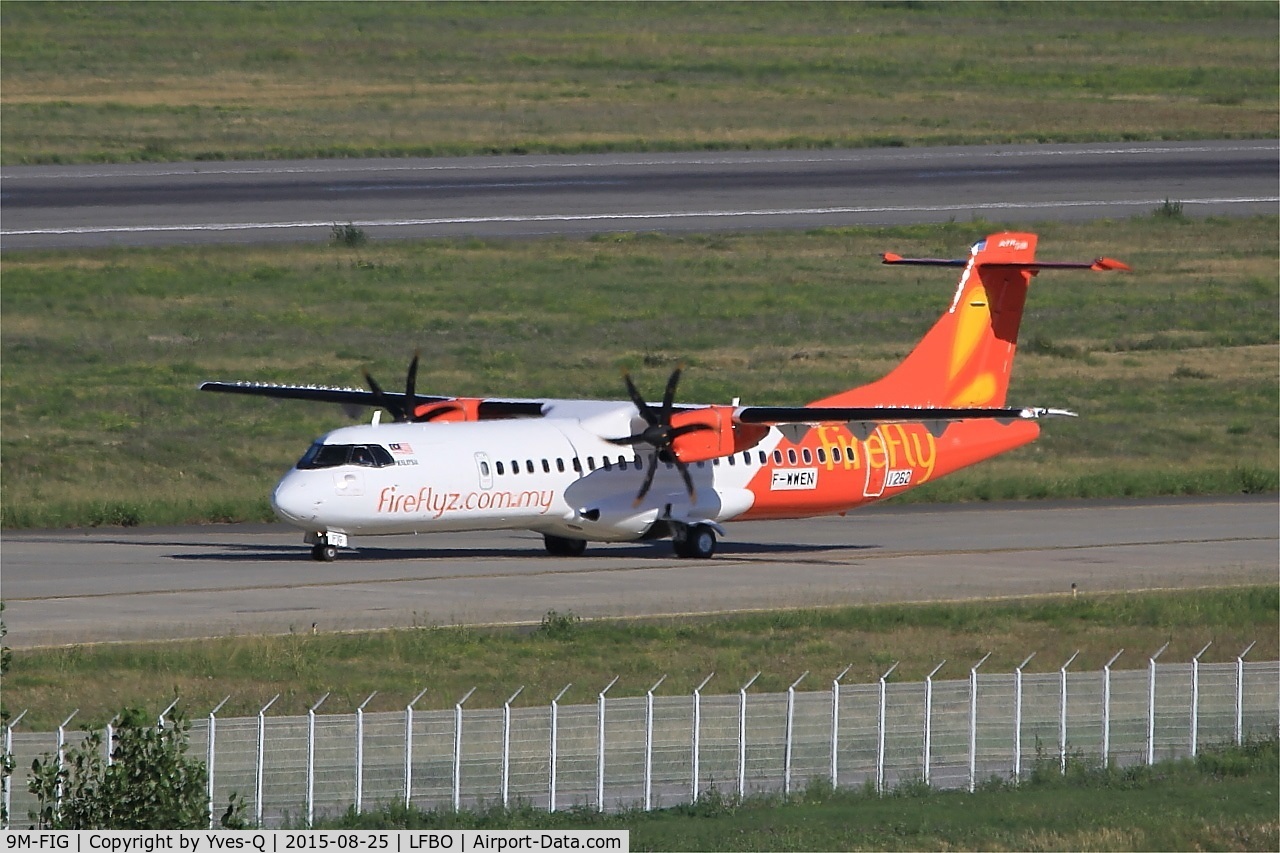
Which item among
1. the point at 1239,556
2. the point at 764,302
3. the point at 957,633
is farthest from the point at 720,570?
the point at 764,302

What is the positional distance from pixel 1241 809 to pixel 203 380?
4296cm

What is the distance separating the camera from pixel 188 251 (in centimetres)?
7019

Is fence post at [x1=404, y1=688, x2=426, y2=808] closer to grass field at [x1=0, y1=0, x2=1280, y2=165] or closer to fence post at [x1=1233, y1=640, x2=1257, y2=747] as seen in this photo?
fence post at [x1=1233, y1=640, x2=1257, y2=747]

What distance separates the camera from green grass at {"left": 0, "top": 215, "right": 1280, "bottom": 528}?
53.7 metres

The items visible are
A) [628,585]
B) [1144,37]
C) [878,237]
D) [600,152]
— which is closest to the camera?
[628,585]

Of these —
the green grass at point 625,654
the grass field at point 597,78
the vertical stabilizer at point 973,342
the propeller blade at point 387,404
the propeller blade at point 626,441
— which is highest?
the grass field at point 597,78

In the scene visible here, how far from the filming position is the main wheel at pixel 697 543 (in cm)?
3981

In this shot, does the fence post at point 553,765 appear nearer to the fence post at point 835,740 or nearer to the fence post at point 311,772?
the fence post at point 311,772

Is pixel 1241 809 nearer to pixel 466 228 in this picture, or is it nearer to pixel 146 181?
pixel 466 228

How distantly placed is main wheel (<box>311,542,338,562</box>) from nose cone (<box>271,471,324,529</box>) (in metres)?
1.59

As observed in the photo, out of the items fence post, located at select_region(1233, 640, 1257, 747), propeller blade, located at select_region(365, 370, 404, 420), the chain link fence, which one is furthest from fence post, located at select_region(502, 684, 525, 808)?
propeller blade, located at select_region(365, 370, 404, 420)

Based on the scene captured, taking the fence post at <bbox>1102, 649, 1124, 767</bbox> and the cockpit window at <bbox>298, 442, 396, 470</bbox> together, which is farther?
the cockpit window at <bbox>298, 442, 396, 470</bbox>
